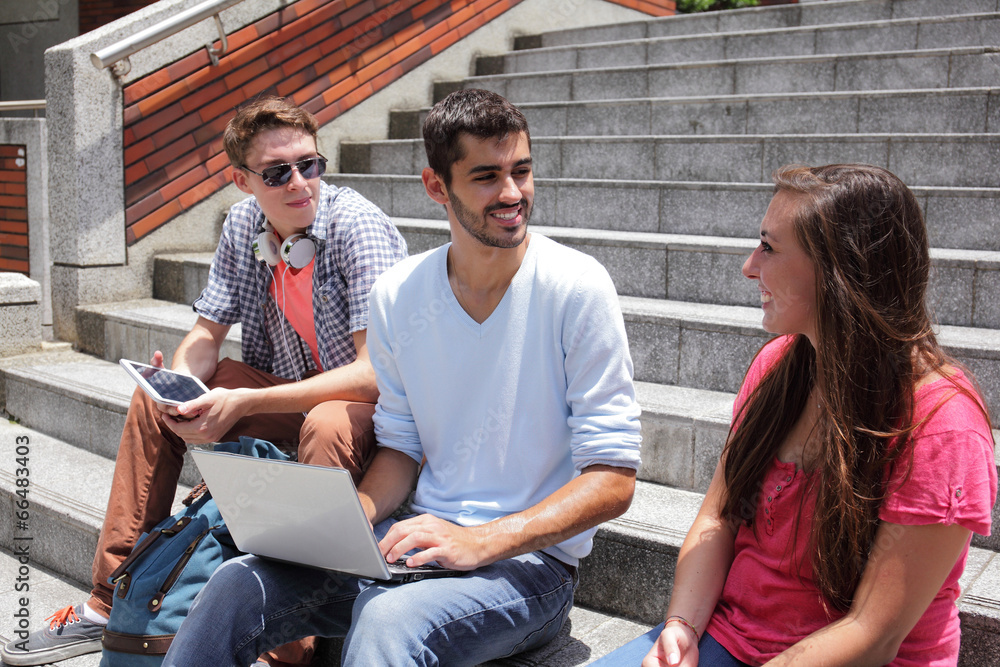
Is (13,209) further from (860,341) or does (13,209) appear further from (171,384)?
(860,341)

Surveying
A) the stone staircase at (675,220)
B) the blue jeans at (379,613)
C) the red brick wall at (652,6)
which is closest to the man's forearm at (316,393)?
the blue jeans at (379,613)

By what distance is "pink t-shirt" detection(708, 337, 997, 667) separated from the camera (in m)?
1.44

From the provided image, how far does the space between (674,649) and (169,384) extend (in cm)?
154

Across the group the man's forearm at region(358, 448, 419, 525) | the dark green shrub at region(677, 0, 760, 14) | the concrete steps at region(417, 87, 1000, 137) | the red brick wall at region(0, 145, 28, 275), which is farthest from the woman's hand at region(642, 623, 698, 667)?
the dark green shrub at region(677, 0, 760, 14)

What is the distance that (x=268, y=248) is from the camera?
9.36 feet

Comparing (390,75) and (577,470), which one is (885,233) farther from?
(390,75)

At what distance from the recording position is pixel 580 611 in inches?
96.2

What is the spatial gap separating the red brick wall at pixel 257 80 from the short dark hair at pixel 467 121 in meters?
3.51

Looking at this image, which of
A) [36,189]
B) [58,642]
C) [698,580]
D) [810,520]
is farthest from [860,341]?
[36,189]

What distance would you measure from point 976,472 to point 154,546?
1998 millimetres

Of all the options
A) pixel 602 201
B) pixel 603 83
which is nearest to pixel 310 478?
pixel 602 201

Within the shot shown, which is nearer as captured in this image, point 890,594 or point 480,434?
point 890,594

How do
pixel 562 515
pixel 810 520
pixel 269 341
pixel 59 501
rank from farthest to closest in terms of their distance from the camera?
pixel 59 501
pixel 269 341
pixel 562 515
pixel 810 520

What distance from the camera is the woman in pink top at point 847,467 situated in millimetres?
1458
